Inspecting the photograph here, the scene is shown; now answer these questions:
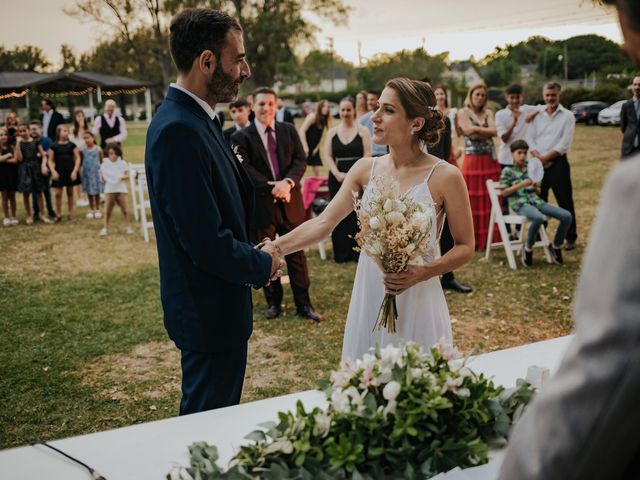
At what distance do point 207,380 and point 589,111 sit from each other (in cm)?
3694

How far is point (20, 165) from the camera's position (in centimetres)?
1305

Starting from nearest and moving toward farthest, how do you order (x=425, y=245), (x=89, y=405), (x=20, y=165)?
(x=425, y=245) < (x=89, y=405) < (x=20, y=165)

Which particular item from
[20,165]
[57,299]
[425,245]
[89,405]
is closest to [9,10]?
[20,165]

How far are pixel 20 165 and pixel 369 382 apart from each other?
13.2m

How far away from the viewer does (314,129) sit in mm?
10609

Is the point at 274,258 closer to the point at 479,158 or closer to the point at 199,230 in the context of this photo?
the point at 199,230

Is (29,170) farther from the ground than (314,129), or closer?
closer

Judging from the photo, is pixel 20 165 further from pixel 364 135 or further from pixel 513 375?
pixel 513 375

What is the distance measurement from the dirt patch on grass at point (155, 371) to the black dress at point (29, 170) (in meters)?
8.38

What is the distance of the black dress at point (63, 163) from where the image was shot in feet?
43.4

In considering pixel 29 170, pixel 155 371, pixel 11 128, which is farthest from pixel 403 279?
pixel 11 128

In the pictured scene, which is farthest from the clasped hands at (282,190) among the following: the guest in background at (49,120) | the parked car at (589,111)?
the parked car at (589,111)

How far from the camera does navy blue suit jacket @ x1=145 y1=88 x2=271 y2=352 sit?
248cm

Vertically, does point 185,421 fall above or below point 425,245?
below
